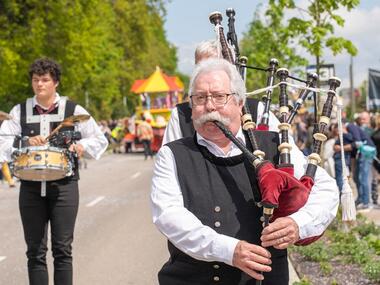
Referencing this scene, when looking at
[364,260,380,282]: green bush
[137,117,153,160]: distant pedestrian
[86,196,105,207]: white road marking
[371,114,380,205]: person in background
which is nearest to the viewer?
[364,260,380,282]: green bush

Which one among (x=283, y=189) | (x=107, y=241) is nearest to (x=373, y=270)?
(x=283, y=189)

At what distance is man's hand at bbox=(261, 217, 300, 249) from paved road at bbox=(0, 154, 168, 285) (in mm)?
4000

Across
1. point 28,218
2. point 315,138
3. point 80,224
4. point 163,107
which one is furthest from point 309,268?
point 163,107

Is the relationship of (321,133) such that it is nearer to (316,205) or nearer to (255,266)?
(316,205)

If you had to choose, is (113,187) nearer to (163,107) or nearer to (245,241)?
(245,241)

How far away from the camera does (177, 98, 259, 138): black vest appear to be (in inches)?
159

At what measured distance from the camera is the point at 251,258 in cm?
270

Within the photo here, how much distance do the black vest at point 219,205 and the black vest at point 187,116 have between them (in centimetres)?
100

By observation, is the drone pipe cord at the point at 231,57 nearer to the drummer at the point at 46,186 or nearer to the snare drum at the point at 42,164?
the drummer at the point at 46,186

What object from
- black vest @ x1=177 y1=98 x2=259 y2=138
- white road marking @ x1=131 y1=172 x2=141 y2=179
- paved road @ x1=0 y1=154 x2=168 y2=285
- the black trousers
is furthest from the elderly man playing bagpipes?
white road marking @ x1=131 y1=172 x2=141 y2=179

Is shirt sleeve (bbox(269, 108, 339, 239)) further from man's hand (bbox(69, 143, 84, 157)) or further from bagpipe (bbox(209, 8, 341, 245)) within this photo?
man's hand (bbox(69, 143, 84, 157))

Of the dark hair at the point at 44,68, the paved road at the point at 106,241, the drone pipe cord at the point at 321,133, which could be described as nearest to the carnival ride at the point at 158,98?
the paved road at the point at 106,241

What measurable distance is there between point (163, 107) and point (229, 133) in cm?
3313

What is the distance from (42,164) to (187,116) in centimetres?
144
